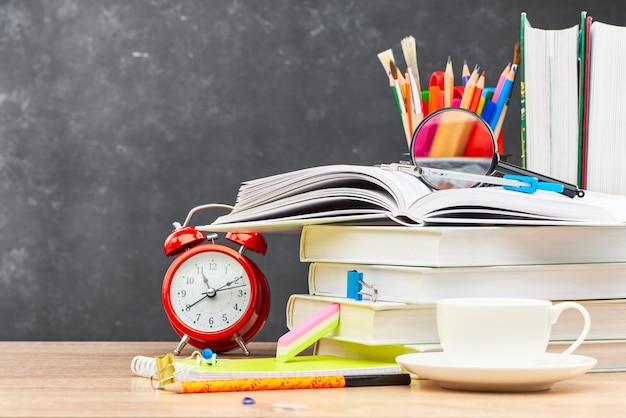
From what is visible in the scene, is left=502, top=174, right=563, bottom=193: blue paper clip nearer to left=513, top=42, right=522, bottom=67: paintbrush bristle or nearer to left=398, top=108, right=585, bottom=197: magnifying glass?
left=398, top=108, right=585, bottom=197: magnifying glass

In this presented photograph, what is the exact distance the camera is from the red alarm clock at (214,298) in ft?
3.77

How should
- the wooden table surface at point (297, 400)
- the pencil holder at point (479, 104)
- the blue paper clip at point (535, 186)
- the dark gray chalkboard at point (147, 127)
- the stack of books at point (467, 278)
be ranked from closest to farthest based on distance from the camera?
the wooden table surface at point (297, 400), the stack of books at point (467, 278), the blue paper clip at point (535, 186), the pencil holder at point (479, 104), the dark gray chalkboard at point (147, 127)

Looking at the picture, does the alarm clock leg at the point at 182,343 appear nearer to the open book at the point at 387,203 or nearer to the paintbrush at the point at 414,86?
the open book at the point at 387,203

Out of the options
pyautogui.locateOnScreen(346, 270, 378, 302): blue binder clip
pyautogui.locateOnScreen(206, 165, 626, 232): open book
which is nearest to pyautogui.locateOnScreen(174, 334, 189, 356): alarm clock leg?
pyautogui.locateOnScreen(206, 165, 626, 232): open book

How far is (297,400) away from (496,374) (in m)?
0.17

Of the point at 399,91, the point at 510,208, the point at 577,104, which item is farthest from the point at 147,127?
the point at 510,208

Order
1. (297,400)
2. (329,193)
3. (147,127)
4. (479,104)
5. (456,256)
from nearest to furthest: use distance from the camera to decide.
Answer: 1. (297,400)
2. (456,256)
3. (329,193)
4. (479,104)
5. (147,127)

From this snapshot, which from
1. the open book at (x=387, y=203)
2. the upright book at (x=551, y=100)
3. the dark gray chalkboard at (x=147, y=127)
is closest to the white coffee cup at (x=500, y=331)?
the open book at (x=387, y=203)

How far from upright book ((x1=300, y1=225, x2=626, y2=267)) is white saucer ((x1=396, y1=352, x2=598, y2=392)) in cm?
13

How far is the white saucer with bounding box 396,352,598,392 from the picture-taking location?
0.78 metres

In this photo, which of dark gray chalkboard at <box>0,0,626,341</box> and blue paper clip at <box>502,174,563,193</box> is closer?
blue paper clip at <box>502,174,563,193</box>

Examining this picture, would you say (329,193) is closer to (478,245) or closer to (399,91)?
(478,245)

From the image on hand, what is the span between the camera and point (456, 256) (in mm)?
928

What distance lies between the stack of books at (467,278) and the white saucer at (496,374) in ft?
0.28
